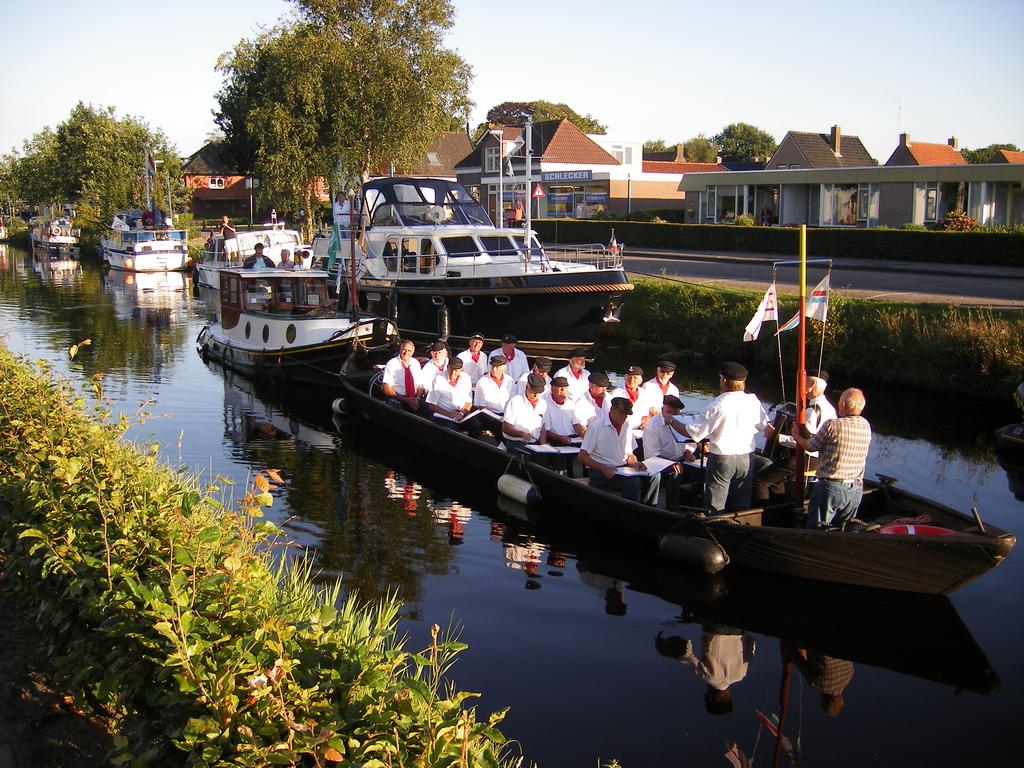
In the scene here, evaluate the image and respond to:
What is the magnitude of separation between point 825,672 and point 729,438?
7.72ft

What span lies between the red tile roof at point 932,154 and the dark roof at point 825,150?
341 centimetres

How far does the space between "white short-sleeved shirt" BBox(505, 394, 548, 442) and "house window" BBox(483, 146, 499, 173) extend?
4636cm

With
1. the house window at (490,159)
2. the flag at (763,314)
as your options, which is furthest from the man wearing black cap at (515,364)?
the house window at (490,159)

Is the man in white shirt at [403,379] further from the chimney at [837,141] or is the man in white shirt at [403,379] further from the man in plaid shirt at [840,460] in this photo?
the chimney at [837,141]

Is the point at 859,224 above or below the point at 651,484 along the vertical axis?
above

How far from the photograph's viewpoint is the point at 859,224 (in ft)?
144

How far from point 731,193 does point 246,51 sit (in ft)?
86.2

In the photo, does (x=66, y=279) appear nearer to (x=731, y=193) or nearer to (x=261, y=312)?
(x=261, y=312)

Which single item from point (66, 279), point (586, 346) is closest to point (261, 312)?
point (586, 346)

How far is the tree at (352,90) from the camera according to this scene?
39.0 metres

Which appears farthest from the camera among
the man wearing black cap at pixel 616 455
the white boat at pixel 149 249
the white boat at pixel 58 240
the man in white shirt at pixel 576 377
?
the white boat at pixel 58 240

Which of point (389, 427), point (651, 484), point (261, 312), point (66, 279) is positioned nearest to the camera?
point (651, 484)

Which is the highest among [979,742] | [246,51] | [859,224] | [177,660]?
[246,51]

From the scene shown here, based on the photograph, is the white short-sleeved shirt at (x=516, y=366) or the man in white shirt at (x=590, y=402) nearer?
the man in white shirt at (x=590, y=402)
